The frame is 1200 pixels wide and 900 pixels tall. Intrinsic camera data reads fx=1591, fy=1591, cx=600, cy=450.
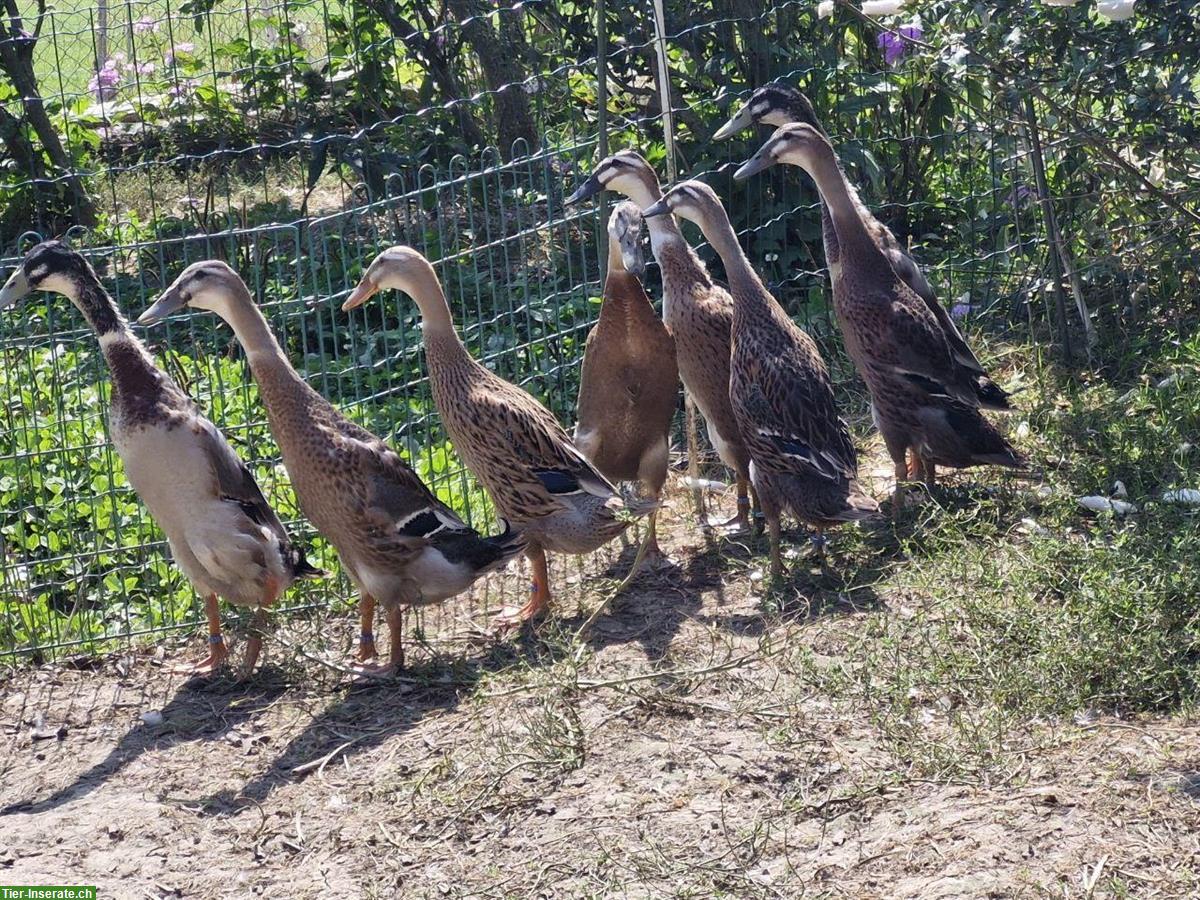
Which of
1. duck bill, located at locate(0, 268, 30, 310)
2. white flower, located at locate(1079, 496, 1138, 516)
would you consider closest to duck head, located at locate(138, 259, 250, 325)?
duck bill, located at locate(0, 268, 30, 310)

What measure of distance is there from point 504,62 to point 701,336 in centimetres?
316

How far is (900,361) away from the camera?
21.2 feet

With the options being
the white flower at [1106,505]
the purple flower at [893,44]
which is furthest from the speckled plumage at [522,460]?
the purple flower at [893,44]

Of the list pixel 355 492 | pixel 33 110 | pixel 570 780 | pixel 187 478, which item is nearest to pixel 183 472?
pixel 187 478

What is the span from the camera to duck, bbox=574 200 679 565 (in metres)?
6.46

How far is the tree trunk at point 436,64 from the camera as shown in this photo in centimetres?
904

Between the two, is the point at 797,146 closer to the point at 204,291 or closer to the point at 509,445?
the point at 509,445

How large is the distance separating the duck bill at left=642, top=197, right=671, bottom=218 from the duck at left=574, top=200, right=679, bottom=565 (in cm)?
11

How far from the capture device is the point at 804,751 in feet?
15.6

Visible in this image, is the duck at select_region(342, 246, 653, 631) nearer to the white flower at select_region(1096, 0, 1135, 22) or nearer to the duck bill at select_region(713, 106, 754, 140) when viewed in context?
the duck bill at select_region(713, 106, 754, 140)

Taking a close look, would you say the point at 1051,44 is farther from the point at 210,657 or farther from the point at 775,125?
the point at 210,657

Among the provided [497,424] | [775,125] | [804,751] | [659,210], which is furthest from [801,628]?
[775,125]

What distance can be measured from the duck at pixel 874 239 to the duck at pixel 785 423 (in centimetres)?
60

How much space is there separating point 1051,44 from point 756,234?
2071mm
